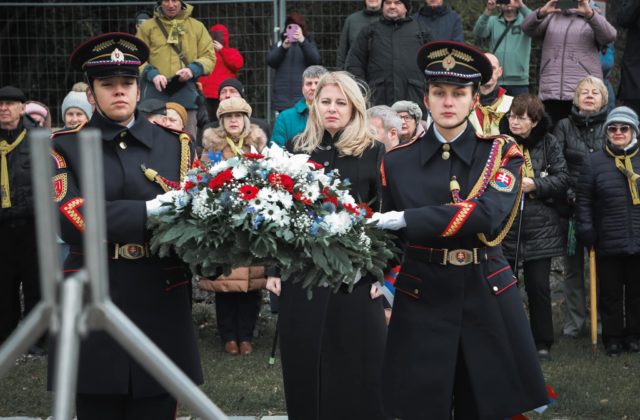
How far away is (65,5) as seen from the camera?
1209 centimetres

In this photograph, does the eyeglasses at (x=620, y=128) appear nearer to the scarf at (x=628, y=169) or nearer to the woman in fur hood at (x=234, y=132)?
the scarf at (x=628, y=169)

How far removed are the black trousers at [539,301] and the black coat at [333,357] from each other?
3207mm

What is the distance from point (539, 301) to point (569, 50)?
288 centimetres

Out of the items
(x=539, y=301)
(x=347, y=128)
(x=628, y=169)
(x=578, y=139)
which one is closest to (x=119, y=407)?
(x=347, y=128)

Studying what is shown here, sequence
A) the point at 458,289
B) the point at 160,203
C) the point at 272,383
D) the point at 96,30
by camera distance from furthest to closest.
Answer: the point at 96,30 → the point at 272,383 → the point at 458,289 → the point at 160,203

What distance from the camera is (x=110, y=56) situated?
4.70 metres

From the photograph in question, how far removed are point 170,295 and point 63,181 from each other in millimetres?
658

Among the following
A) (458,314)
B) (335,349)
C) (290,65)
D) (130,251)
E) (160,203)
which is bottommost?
(335,349)

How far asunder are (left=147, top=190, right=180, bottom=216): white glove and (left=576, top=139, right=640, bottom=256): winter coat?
16.8 ft

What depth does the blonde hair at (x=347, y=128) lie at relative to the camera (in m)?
5.72

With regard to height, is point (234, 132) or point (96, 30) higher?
point (96, 30)

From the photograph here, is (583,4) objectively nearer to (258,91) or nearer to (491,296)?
(258,91)

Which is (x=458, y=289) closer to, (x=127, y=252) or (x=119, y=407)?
(x=127, y=252)

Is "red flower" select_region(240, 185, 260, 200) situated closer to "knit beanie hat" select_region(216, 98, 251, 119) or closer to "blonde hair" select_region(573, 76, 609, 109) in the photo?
"knit beanie hat" select_region(216, 98, 251, 119)
